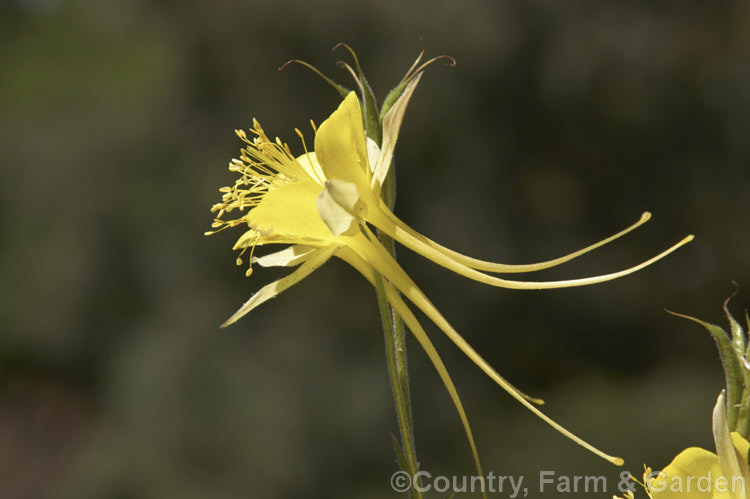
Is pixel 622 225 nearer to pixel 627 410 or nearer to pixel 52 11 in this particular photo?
pixel 627 410

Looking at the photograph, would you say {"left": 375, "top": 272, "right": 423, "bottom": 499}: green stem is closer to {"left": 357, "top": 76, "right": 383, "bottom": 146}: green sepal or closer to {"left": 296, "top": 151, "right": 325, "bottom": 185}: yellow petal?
{"left": 357, "top": 76, "right": 383, "bottom": 146}: green sepal

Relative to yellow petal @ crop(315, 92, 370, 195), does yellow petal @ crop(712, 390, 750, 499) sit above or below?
below

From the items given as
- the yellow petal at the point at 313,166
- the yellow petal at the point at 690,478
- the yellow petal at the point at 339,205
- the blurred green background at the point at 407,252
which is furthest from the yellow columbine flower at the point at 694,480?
the blurred green background at the point at 407,252

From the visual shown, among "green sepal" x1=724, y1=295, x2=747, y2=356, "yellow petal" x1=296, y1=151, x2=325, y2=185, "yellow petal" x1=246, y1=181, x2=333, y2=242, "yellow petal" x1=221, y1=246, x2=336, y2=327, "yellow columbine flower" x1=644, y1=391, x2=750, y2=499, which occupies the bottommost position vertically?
"yellow columbine flower" x1=644, y1=391, x2=750, y2=499

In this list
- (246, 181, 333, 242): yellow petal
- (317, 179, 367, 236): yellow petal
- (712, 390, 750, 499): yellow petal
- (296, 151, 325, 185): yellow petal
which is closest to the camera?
(712, 390, 750, 499): yellow petal

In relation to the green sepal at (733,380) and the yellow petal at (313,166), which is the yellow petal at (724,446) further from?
the yellow petal at (313,166)

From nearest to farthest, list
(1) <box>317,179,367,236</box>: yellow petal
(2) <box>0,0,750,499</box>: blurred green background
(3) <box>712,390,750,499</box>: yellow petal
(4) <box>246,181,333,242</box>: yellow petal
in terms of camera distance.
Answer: (3) <box>712,390,750,499</box>: yellow petal
(1) <box>317,179,367,236</box>: yellow petal
(4) <box>246,181,333,242</box>: yellow petal
(2) <box>0,0,750,499</box>: blurred green background

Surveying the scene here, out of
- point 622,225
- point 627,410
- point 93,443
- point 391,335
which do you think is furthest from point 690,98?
point 391,335

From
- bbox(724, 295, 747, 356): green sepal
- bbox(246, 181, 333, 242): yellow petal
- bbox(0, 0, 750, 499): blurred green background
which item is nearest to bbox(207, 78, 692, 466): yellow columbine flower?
bbox(246, 181, 333, 242): yellow petal
